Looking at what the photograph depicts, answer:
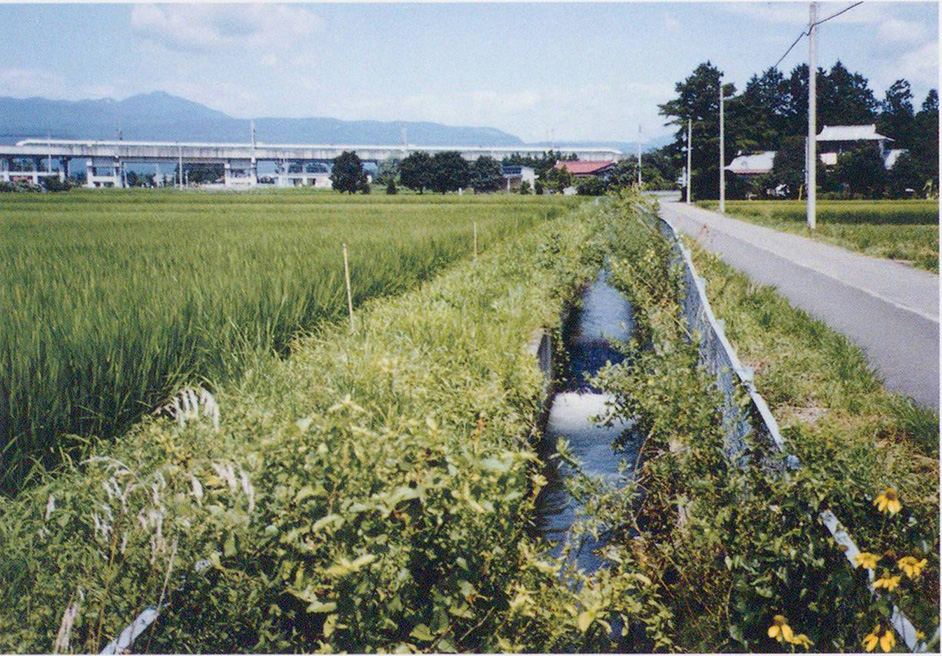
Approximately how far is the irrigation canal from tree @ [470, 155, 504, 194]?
54.3 metres

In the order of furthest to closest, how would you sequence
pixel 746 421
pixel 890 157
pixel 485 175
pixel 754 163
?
pixel 754 163
pixel 485 175
pixel 890 157
pixel 746 421

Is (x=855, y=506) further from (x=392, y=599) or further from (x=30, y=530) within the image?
(x=30, y=530)

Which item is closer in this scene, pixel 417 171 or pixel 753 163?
pixel 417 171

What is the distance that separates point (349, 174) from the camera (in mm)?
55844

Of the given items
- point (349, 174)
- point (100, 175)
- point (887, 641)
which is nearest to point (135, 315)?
point (887, 641)

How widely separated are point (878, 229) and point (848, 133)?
4176cm

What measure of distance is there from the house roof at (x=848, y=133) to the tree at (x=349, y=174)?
32.8 meters

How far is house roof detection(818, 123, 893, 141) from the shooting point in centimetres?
5189

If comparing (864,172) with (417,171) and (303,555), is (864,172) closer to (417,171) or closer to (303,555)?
(417,171)

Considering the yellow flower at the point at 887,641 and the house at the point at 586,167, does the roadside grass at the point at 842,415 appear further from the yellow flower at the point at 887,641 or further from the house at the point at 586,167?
the house at the point at 586,167

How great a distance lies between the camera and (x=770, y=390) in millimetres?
5367

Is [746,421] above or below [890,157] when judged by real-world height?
below

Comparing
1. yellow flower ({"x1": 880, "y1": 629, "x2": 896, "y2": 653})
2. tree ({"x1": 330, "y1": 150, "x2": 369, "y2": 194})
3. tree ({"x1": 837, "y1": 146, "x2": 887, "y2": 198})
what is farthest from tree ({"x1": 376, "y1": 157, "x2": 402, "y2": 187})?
yellow flower ({"x1": 880, "y1": 629, "x2": 896, "y2": 653})

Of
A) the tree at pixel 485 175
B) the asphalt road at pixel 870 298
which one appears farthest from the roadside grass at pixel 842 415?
the tree at pixel 485 175
